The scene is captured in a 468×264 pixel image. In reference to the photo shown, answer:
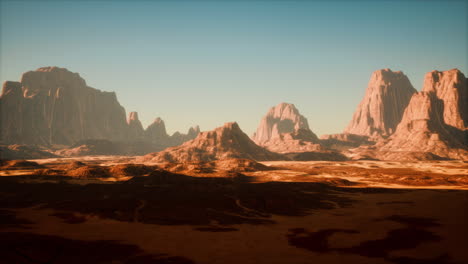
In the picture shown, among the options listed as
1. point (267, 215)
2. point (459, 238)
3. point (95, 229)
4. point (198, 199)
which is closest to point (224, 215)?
point (267, 215)

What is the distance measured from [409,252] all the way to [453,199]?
193 ft

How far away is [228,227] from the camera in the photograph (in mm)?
57438

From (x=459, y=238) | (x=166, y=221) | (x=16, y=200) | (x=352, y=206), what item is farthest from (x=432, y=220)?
(x=16, y=200)

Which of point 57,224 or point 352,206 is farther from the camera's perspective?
point 352,206

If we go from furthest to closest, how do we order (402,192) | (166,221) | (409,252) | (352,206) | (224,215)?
(402,192), (352,206), (224,215), (166,221), (409,252)

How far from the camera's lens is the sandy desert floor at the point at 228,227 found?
135 feet

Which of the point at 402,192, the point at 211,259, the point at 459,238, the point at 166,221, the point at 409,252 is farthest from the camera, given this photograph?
the point at 402,192

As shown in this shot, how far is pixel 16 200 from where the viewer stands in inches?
3204

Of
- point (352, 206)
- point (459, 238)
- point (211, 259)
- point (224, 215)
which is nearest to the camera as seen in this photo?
point (211, 259)

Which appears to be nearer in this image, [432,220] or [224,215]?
[432,220]

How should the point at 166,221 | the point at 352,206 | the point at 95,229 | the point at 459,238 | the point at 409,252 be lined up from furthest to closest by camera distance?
the point at 352,206 → the point at 166,221 → the point at 95,229 → the point at 459,238 → the point at 409,252

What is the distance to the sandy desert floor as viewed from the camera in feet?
135

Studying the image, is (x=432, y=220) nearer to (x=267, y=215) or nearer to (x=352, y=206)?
(x=352, y=206)

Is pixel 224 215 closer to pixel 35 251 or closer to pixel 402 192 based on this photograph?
pixel 35 251
